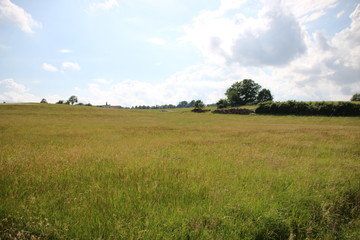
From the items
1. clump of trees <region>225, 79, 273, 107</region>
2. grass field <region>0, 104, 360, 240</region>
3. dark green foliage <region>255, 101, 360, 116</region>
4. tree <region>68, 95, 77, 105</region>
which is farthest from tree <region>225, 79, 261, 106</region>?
tree <region>68, 95, 77, 105</region>

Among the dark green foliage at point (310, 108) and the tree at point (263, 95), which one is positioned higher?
the tree at point (263, 95)

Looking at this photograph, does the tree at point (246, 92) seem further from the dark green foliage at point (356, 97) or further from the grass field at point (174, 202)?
the grass field at point (174, 202)

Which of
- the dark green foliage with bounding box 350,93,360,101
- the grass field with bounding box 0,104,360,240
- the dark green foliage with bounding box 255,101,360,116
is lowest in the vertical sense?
the grass field with bounding box 0,104,360,240

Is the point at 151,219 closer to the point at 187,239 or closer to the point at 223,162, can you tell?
the point at 187,239

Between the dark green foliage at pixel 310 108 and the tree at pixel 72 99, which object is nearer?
the dark green foliage at pixel 310 108

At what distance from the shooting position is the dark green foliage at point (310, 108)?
43.5m

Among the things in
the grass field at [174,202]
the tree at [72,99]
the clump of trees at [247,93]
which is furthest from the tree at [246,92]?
the tree at [72,99]

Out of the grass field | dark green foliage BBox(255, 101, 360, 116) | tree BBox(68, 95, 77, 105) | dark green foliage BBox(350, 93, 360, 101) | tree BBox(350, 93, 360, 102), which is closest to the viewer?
the grass field

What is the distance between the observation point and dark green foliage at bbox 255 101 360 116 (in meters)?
43.5

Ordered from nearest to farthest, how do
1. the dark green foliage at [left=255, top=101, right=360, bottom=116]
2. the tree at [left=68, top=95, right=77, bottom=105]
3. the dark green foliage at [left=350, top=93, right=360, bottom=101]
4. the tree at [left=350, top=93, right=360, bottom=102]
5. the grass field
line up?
the grass field → the dark green foliage at [left=255, top=101, right=360, bottom=116] → the dark green foliage at [left=350, top=93, right=360, bottom=101] → the tree at [left=350, top=93, right=360, bottom=102] → the tree at [left=68, top=95, right=77, bottom=105]

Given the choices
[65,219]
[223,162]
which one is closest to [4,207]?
[65,219]

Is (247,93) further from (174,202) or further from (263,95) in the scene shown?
(174,202)

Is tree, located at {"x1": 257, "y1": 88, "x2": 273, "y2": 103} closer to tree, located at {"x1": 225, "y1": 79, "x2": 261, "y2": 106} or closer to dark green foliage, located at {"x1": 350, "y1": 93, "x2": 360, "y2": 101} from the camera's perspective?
A: tree, located at {"x1": 225, "y1": 79, "x2": 261, "y2": 106}

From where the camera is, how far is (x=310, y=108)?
49125mm
